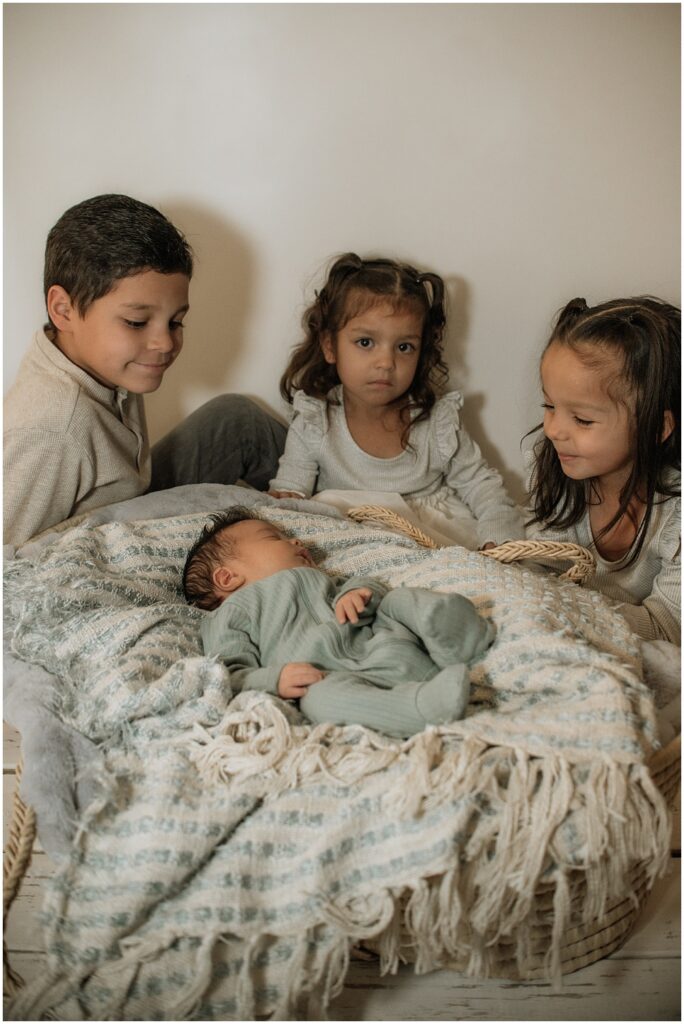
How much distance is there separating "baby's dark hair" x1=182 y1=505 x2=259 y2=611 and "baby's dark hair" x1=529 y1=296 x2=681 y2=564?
28.0 inches

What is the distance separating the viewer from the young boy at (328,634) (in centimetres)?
114

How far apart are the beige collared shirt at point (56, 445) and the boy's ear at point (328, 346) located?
0.47 m

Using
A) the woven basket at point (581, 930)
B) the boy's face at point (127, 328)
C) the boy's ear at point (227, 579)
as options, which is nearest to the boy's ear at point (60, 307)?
the boy's face at point (127, 328)

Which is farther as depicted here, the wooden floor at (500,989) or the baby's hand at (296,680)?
the baby's hand at (296,680)

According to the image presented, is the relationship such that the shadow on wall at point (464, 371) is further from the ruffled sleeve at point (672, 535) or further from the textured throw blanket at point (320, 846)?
the textured throw blanket at point (320, 846)

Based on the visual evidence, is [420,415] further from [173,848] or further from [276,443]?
[173,848]

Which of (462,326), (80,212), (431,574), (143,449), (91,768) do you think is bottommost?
(91,768)

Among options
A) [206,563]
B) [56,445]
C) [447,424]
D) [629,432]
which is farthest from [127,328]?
[629,432]

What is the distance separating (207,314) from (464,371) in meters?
0.63

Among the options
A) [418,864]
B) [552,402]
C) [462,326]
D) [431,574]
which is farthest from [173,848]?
[462,326]

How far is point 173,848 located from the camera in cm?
98

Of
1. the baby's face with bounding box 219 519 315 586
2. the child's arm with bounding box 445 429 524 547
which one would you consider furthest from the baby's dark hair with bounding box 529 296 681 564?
the baby's face with bounding box 219 519 315 586

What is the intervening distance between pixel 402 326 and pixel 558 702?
970 mm

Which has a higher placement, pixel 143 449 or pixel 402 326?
pixel 402 326
